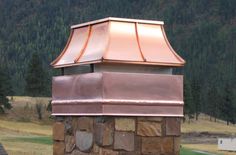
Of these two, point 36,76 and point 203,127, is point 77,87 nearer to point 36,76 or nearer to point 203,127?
point 36,76

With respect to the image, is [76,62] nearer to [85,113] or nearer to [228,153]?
[85,113]

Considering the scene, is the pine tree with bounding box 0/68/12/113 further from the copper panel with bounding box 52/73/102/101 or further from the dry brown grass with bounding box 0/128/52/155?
the copper panel with bounding box 52/73/102/101

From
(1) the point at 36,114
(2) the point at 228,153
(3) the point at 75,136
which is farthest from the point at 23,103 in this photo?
(3) the point at 75,136

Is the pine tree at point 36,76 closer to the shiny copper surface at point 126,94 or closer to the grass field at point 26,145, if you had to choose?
the grass field at point 26,145

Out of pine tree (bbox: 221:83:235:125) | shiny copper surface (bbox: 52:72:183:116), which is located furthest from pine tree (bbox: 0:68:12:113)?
shiny copper surface (bbox: 52:72:183:116)

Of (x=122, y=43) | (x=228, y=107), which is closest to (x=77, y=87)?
(x=122, y=43)

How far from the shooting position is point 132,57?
17.4 ft

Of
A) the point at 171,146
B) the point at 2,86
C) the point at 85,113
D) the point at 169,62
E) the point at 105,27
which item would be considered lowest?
the point at 2,86

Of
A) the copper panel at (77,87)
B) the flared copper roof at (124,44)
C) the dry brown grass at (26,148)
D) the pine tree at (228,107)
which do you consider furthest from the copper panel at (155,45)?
the pine tree at (228,107)

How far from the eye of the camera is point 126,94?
207 inches

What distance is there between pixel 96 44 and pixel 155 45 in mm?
572

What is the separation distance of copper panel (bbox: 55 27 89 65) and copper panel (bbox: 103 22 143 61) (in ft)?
1.35

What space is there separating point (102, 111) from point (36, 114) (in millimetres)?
73450

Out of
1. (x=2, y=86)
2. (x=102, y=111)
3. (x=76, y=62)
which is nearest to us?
(x=102, y=111)
